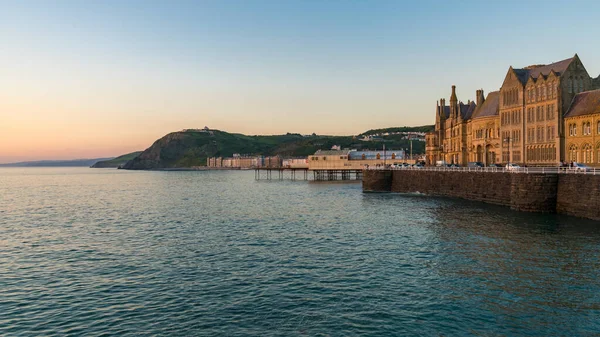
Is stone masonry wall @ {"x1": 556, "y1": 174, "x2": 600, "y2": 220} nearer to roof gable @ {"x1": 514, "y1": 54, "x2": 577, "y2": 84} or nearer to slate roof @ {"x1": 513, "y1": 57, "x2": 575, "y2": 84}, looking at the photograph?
roof gable @ {"x1": 514, "y1": 54, "x2": 577, "y2": 84}

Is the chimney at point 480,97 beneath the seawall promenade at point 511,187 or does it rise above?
above

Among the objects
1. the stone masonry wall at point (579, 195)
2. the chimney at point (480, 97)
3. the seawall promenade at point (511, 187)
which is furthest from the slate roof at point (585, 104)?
the chimney at point (480, 97)

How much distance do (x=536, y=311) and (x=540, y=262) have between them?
10392 mm

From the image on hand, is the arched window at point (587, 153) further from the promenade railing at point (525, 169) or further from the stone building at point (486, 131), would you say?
the stone building at point (486, 131)

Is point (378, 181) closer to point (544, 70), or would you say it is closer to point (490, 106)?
point (490, 106)

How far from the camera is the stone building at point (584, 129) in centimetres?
6494

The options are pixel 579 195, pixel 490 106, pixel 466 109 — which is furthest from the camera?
pixel 466 109

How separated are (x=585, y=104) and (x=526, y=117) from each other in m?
12.2

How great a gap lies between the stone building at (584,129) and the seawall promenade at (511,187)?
15881 millimetres

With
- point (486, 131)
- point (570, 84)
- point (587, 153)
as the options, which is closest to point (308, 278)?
point (587, 153)

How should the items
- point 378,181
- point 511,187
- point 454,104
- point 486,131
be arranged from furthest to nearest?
point 454,104, point 378,181, point 486,131, point 511,187

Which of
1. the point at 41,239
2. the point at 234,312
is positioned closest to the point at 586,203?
the point at 234,312

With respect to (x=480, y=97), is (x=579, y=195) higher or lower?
lower

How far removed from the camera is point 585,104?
226 feet
